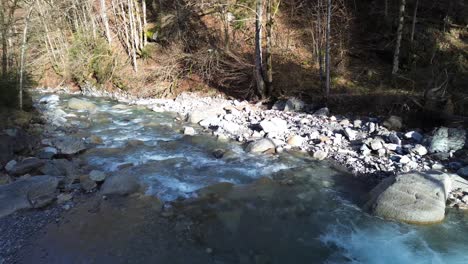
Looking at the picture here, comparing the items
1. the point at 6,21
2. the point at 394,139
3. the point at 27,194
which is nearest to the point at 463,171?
the point at 394,139

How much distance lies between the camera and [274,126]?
1105 cm

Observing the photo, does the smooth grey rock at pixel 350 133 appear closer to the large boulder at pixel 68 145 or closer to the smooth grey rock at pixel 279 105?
the smooth grey rock at pixel 279 105

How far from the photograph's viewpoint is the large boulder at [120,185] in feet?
25.0

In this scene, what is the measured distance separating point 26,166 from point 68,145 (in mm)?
1545

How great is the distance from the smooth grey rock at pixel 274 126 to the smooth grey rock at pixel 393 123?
2808mm

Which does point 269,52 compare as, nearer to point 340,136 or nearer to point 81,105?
point 340,136

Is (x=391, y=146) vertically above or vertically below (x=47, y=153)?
below

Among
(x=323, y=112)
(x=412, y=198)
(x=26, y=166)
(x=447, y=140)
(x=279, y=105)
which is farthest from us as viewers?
(x=279, y=105)

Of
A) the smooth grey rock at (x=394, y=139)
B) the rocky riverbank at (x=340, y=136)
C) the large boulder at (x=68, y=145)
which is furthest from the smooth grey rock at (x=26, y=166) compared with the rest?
the smooth grey rock at (x=394, y=139)

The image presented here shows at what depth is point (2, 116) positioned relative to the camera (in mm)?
10172

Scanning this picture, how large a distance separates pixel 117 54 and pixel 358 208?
597 inches

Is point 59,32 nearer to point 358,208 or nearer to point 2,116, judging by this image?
point 2,116

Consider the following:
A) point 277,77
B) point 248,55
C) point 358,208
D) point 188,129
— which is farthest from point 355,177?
point 248,55

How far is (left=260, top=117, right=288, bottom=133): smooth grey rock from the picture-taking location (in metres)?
10.9
